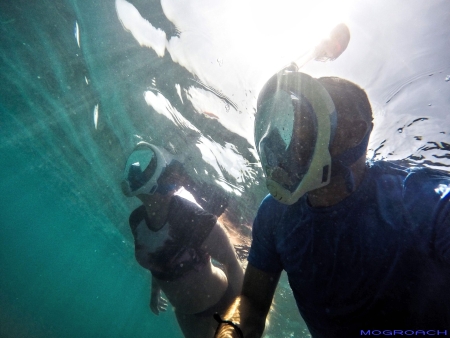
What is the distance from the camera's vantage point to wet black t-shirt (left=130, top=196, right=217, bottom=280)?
5.07 metres

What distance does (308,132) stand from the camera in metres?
2.14

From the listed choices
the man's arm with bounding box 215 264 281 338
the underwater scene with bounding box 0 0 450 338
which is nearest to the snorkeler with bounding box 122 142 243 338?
the underwater scene with bounding box 0 0 450 338

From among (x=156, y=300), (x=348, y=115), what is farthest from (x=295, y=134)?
(x=156, y=300)

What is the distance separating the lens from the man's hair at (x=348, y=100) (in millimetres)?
2277

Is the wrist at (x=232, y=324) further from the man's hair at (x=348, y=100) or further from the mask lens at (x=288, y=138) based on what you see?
the man's hair at (x=348, y=100)

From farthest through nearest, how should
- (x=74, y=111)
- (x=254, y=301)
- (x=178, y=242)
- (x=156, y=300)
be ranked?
(x=74, y=111) < (x=156, y=300) < (x=178, y=242) < (x=254, y=301)

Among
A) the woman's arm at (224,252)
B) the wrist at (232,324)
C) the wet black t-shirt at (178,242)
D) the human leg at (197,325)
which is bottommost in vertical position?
the human leg at (197,325)

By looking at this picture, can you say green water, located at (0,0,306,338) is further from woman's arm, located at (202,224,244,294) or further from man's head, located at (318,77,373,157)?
man's head, located at (318,77,373,157)

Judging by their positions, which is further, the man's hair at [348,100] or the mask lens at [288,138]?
the man's hair at [348,100]

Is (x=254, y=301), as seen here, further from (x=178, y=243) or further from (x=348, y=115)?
(x=178, y=243)

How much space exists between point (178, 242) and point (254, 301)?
8.25 ft

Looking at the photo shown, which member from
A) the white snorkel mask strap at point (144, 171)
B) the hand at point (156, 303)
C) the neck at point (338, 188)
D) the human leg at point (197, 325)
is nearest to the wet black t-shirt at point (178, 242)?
the white snorkel mask strap at point (144, 171)

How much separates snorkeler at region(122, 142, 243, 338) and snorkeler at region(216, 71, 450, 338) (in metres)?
2.59

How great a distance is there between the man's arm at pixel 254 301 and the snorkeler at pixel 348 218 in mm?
59
